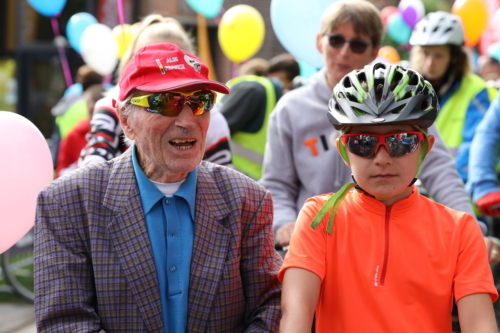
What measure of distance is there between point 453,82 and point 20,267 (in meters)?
5.63

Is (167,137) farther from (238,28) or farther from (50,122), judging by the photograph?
(50,122)

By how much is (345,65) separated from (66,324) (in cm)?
204

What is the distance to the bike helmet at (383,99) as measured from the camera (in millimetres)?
2646

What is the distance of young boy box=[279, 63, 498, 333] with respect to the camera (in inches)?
99.3

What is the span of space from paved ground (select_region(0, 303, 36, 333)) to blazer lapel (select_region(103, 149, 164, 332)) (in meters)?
4.80

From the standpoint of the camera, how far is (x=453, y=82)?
5.37 metres

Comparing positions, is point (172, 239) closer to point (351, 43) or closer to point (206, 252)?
point (206, 252)

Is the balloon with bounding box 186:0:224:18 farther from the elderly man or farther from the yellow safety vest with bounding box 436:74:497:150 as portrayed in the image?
the elderly man

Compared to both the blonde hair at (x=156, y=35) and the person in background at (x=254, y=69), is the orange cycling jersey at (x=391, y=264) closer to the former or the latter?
the blonde hair at (x=156, y=35)

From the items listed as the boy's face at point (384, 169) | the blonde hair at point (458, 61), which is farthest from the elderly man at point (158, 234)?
the blonde hair at point (458, 61)

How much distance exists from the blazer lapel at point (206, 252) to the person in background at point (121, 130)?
126 centimetres

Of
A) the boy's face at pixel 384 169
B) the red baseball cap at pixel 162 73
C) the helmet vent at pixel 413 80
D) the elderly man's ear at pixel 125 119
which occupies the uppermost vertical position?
the red baseball cap at pixel 162 73

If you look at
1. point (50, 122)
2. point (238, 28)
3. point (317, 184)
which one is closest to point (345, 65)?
point (317, 184)

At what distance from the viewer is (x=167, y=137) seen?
8.70ft
